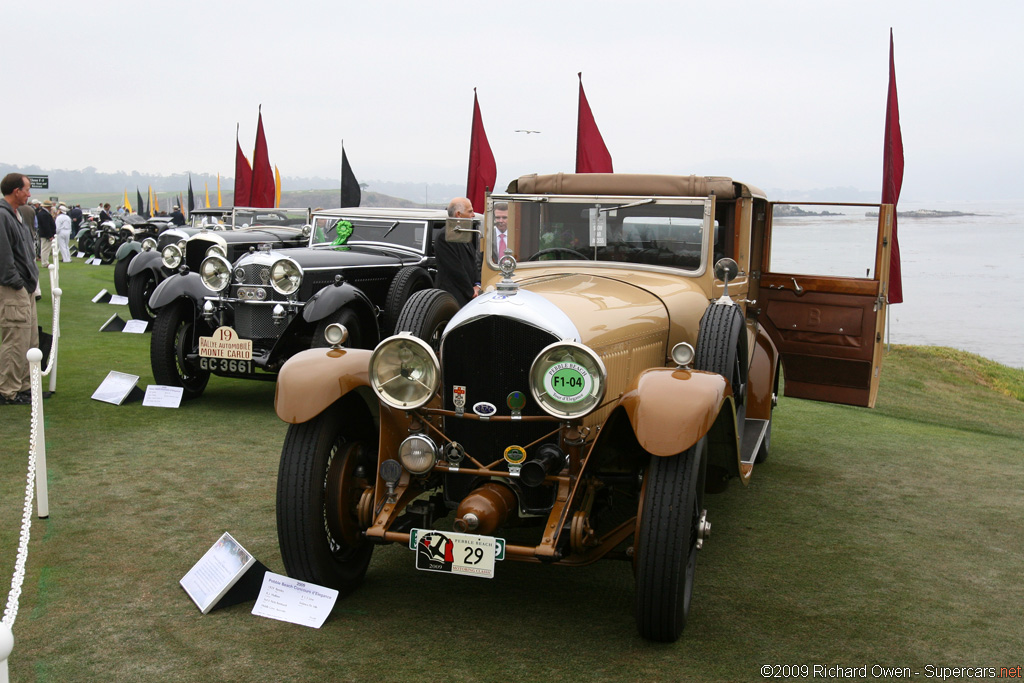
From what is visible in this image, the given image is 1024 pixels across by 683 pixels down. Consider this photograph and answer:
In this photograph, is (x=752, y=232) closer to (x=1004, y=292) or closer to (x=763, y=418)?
(x=763, y=418)

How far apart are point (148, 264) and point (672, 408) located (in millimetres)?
10032

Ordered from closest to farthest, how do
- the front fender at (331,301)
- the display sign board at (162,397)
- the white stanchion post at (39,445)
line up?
the white stanchion post at (39,445) → the front fender at (331,301) → the display sign board at (162,397)

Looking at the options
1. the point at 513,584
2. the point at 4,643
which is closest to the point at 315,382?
the point at 513,584

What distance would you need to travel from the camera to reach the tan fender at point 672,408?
324 cm

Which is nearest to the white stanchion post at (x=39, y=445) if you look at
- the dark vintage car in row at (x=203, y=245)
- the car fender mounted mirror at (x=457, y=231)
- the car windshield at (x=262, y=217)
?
the car fender mounted mirror at (x=457, y=231)

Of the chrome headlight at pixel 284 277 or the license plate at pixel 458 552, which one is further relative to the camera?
the chrome headlight at pixel 284 277

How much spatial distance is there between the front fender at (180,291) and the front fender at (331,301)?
1102mm

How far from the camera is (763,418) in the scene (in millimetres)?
5602

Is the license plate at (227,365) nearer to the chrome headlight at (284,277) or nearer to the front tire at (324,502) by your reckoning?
the chrome headlight at (284,277)

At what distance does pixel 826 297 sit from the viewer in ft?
19.0

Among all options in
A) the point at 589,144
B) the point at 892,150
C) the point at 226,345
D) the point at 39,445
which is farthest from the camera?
the point at 589,144

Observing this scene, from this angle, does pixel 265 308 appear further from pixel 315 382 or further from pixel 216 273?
pixel 315 382

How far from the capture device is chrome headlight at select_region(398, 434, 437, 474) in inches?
138

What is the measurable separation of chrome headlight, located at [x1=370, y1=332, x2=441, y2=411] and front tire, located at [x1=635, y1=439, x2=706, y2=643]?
96 centimetres
